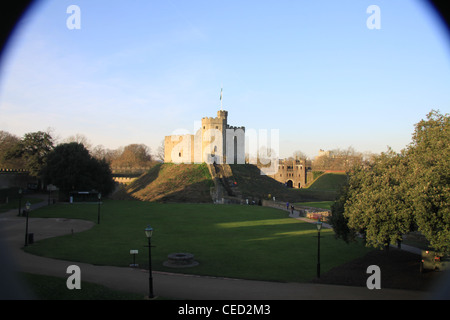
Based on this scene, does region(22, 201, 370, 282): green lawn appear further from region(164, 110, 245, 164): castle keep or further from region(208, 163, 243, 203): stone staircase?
region(164, 110, 245, 164): castle keep

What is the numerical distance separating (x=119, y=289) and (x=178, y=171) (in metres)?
53.6

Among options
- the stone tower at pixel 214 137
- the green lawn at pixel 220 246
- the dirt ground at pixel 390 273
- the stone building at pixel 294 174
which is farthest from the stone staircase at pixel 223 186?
the stone building at pixel 294 174

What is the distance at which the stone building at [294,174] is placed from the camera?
10275cm

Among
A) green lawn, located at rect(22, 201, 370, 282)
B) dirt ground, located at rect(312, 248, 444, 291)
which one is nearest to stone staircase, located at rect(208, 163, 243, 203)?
green lawn, located at rect(22, 201, 370, 282)

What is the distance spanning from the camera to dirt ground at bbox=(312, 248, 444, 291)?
46.2 ft

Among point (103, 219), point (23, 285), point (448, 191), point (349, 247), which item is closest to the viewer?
point (23, 285)

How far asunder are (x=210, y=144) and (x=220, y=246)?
49.6 m

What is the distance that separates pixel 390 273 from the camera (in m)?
15.7

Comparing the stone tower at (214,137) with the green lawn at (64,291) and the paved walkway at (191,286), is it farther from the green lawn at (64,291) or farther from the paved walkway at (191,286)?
the green lawn at (64,291)

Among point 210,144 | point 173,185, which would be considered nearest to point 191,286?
point 173,185

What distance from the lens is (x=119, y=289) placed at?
12.8 metres

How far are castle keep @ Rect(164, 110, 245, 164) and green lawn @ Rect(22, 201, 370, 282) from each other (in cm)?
3774

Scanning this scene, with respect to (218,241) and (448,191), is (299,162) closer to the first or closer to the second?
(218,241)
